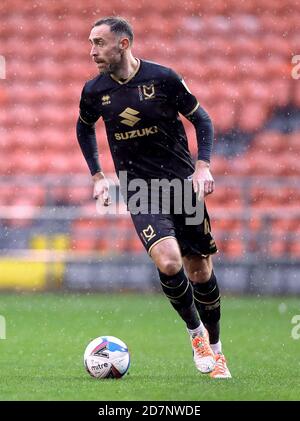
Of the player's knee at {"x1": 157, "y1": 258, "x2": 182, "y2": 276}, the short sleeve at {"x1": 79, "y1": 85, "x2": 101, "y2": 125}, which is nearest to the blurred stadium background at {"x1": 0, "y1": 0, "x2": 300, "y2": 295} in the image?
the short sleeve at {"x1": 79, "y1": 85, "x2": 101, "y2": 125}

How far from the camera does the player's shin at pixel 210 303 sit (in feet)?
21.3

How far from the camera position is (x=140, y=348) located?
8039 mm

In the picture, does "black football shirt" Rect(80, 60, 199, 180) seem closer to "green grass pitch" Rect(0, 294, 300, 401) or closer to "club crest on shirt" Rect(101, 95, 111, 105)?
"club crest on shirt" Rect(101, 95, 111, 105)

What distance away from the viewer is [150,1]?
49.6 feet

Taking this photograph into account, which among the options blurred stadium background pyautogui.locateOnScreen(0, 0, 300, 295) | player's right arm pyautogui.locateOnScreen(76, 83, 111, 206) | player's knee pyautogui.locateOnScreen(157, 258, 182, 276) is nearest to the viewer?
player's knee pyautogui.locateOnScreen(157, 258, 182, 276)

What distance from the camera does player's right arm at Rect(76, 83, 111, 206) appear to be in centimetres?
632

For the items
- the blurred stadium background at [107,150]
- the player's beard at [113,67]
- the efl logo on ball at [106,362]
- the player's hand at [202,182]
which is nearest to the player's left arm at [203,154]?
the player's hand at [202,182]

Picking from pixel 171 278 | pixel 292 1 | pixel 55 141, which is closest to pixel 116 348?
pixel 171 278

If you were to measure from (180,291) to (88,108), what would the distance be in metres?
1.30

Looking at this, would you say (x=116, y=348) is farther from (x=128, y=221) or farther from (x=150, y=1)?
(x=150, y=1)

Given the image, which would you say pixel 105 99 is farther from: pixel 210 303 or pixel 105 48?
pixel 210 303

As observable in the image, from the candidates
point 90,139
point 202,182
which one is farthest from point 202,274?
point 90,139

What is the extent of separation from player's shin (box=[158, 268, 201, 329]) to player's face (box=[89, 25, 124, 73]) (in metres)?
1.31

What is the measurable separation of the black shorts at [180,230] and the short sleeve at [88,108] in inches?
27.4
